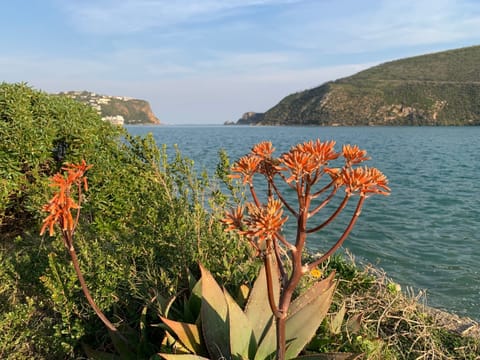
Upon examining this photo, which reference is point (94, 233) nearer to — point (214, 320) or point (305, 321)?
point (214, 320)

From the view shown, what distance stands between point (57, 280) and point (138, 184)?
6.57ft

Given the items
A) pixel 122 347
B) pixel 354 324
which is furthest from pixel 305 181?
pixel 354 324

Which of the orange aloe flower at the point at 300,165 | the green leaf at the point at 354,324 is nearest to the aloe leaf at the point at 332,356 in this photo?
the green leaf at the point at 354,324

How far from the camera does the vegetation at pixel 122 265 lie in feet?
10.9

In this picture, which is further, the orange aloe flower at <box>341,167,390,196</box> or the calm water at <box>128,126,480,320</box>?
the calm water at <box>128,126,480,320</box>

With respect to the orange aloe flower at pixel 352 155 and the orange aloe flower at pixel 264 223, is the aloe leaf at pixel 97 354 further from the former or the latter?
the orange aloe flower at pixel 352 155

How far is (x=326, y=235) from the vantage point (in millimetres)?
10664

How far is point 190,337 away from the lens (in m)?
2.79

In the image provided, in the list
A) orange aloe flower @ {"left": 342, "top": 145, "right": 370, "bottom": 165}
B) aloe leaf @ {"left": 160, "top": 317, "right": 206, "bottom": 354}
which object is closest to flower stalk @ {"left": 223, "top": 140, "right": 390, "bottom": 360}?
orange aloe flower @ {"left": 342, "top": 145, "right": 370, "bottom": 165}

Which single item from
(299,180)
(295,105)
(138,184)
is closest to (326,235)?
(138,184)

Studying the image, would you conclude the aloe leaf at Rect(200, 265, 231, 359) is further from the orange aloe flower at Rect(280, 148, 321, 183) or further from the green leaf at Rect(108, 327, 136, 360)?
the orange aloe flower at Rect(280, 148, 321, 183)

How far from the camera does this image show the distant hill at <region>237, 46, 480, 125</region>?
391 ft

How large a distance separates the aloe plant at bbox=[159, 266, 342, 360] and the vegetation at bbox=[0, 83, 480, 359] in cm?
22

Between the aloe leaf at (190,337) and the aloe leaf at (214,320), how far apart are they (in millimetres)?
117
